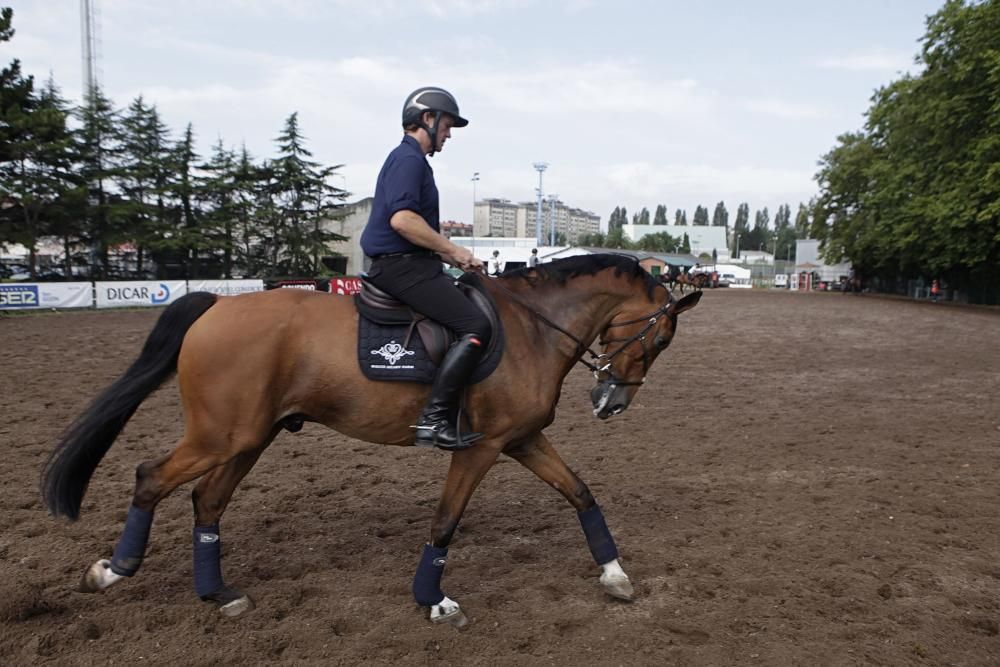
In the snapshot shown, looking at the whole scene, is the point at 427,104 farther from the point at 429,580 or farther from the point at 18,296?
the point at 18,296

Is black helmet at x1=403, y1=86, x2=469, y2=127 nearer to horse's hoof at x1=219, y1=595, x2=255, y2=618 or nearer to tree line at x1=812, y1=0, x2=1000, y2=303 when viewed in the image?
horse's hoof at x1=219, y1=595, x2=255, y2=618

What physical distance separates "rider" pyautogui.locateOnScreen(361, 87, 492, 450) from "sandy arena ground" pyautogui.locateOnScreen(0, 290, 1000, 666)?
1233 millimetres

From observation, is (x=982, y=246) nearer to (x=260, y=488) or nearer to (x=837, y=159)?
(x=837, y=159)

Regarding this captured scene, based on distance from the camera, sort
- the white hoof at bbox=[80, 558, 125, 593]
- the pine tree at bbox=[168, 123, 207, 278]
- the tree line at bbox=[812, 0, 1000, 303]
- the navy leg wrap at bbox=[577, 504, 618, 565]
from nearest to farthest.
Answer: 1. the white hoof at bbox=[80, 558, 125, 593]
2. the navy leg wrap at bbox=[577, 504, 618, 565]
3. the tree line at bbox=[812, 0, 1000, 303]
4. the pine tree at bbox=[168, 123, 207, 278]

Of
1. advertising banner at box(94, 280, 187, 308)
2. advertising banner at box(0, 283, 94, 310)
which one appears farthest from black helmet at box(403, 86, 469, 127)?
advertising banner at box(0, 283, 94, 310)

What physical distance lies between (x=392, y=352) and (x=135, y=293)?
30.0m

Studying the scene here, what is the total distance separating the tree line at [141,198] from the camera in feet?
100

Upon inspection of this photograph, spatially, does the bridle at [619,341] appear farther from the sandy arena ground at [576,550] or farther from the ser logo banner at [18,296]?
the ser logo banner at [18,296]

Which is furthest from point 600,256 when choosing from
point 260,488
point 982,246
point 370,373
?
point 982,246

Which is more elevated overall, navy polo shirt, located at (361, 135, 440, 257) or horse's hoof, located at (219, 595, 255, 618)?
navy polo shirt, located at (361, 135, 440, 257)

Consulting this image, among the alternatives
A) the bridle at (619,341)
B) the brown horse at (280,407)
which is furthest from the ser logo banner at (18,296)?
the bridle at (619,341)

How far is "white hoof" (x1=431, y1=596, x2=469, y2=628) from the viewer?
13.2ft

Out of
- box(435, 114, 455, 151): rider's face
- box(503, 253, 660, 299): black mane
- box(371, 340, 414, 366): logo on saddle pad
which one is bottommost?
box(371, 340, 414, 366): logo on saddle pad

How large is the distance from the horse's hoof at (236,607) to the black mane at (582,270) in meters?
2.70
